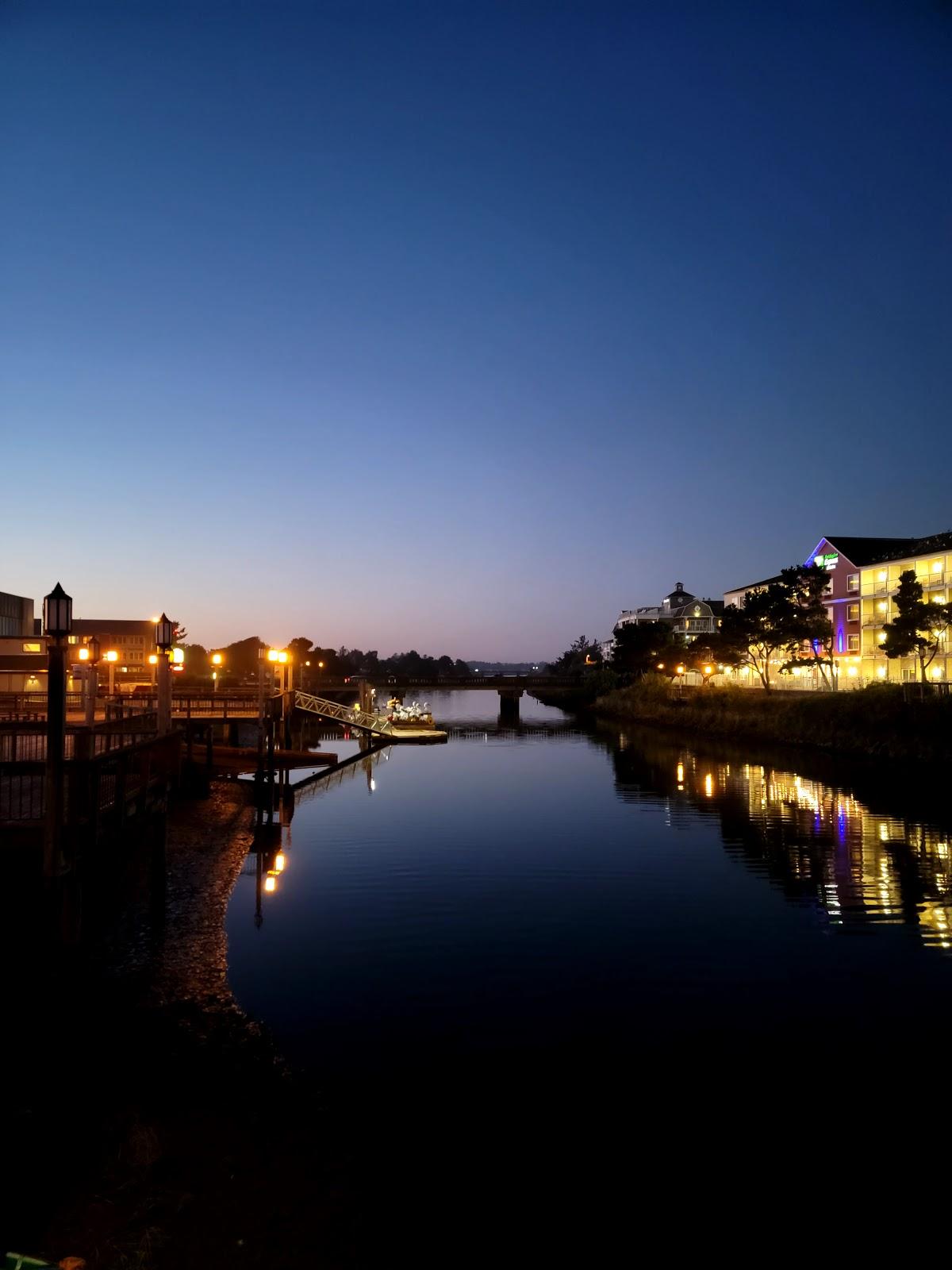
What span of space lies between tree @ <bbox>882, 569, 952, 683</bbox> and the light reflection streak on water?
17678mm

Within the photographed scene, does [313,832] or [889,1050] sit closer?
[889,1050]

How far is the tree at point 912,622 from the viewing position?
5275 centimetres

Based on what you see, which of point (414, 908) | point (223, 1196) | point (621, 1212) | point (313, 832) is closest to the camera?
point (223, 1196)

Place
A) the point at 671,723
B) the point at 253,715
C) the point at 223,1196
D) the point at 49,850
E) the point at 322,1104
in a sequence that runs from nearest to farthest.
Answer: the point at 223,1196 → the point at 322,1104 → the point at 49,850 → the point at 253,715 → the point at 671,723

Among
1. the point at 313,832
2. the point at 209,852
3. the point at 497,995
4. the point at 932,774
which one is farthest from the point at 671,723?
the point at 497,995

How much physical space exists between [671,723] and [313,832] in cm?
5277

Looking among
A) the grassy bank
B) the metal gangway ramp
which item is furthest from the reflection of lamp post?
the grassy bank

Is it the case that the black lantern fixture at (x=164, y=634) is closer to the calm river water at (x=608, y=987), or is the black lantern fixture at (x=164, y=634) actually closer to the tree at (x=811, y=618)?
the calm river water at (x=608, y=987)

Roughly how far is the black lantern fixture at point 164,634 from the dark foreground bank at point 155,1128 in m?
9.46

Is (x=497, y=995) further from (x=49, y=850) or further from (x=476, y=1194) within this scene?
(x=49, y=850)

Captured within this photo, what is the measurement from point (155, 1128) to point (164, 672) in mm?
14381

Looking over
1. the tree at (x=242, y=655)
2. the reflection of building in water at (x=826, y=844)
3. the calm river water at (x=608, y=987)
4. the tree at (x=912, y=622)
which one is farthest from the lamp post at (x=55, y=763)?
the tree at (x=242, y=655)

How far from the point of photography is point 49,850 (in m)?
11.6

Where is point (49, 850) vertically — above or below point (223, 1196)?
above
